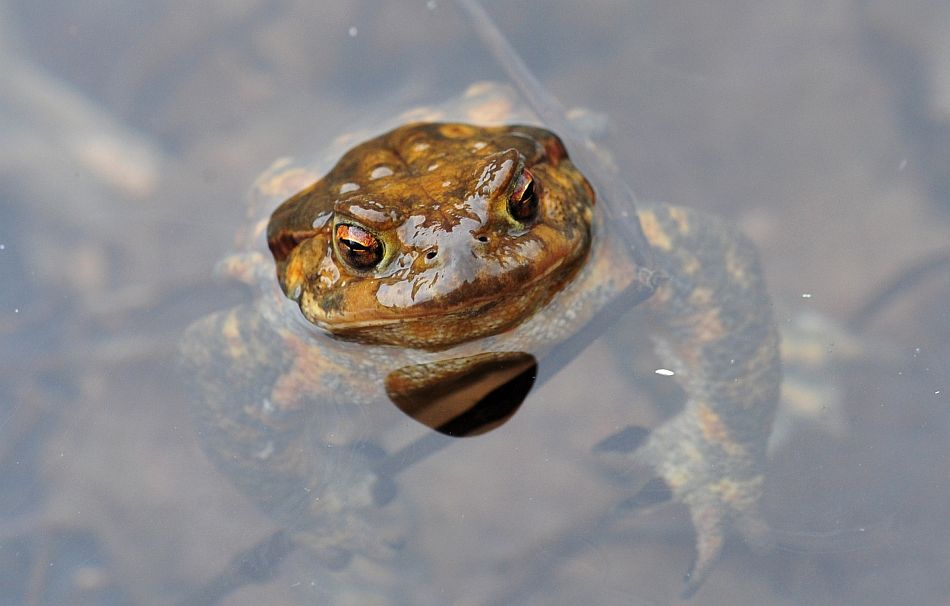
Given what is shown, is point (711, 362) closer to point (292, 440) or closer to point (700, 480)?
point (700, 480)

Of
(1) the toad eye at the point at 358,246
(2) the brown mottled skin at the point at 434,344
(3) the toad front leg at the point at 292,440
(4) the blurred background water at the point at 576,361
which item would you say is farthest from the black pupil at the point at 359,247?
(4) the blurred background water at the point at 576,361

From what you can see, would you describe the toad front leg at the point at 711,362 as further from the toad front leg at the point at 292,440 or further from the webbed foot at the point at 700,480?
the toad front leg at the point at 292,440

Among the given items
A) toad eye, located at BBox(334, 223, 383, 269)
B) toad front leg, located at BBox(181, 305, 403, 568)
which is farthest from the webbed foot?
toad eye, located at BBox(334, 223, 383, 269)

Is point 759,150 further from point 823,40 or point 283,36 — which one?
point 283,36

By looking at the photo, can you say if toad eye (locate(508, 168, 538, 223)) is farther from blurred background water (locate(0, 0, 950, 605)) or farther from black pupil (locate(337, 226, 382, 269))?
blurred background water (locate(0, 0, 950, 605))

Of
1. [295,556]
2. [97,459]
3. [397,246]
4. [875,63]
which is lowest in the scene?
[875,63]

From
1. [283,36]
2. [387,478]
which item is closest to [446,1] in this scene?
[283,36]
